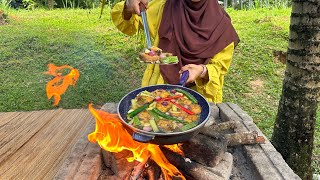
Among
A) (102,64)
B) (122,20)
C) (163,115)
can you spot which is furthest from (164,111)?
(102,64)

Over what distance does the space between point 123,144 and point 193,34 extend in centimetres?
108

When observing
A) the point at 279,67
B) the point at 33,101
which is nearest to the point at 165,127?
the point at 33,101

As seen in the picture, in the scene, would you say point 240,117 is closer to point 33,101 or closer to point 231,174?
point 231,174

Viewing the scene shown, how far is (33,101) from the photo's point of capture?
461 cm

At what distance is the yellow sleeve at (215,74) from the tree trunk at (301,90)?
1.66ft

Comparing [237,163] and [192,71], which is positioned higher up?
[192,71]

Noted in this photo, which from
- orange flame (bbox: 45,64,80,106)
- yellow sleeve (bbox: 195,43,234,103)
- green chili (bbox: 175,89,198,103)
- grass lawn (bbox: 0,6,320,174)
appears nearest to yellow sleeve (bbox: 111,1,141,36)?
yellow sleeve (bbox: 195,43,234,103)

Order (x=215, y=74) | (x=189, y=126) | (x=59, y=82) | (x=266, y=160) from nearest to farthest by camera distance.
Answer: (x=189, y=126), (x=266, y=160), (x=215, y=74), (x=59, y=82)

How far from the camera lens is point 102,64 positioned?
5.43 m

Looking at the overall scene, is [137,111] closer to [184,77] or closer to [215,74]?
[184,77]

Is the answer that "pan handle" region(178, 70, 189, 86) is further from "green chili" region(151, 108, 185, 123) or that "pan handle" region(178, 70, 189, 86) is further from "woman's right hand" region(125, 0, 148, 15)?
"woman's right hand" region(125, 0, 148, 15)

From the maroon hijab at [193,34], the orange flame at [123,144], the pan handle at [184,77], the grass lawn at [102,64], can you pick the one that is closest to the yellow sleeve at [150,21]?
the maroon hijab at [193,34]

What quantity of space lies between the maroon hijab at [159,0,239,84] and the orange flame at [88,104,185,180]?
2.37 ft

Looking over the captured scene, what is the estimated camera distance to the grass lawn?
4.57 meters
